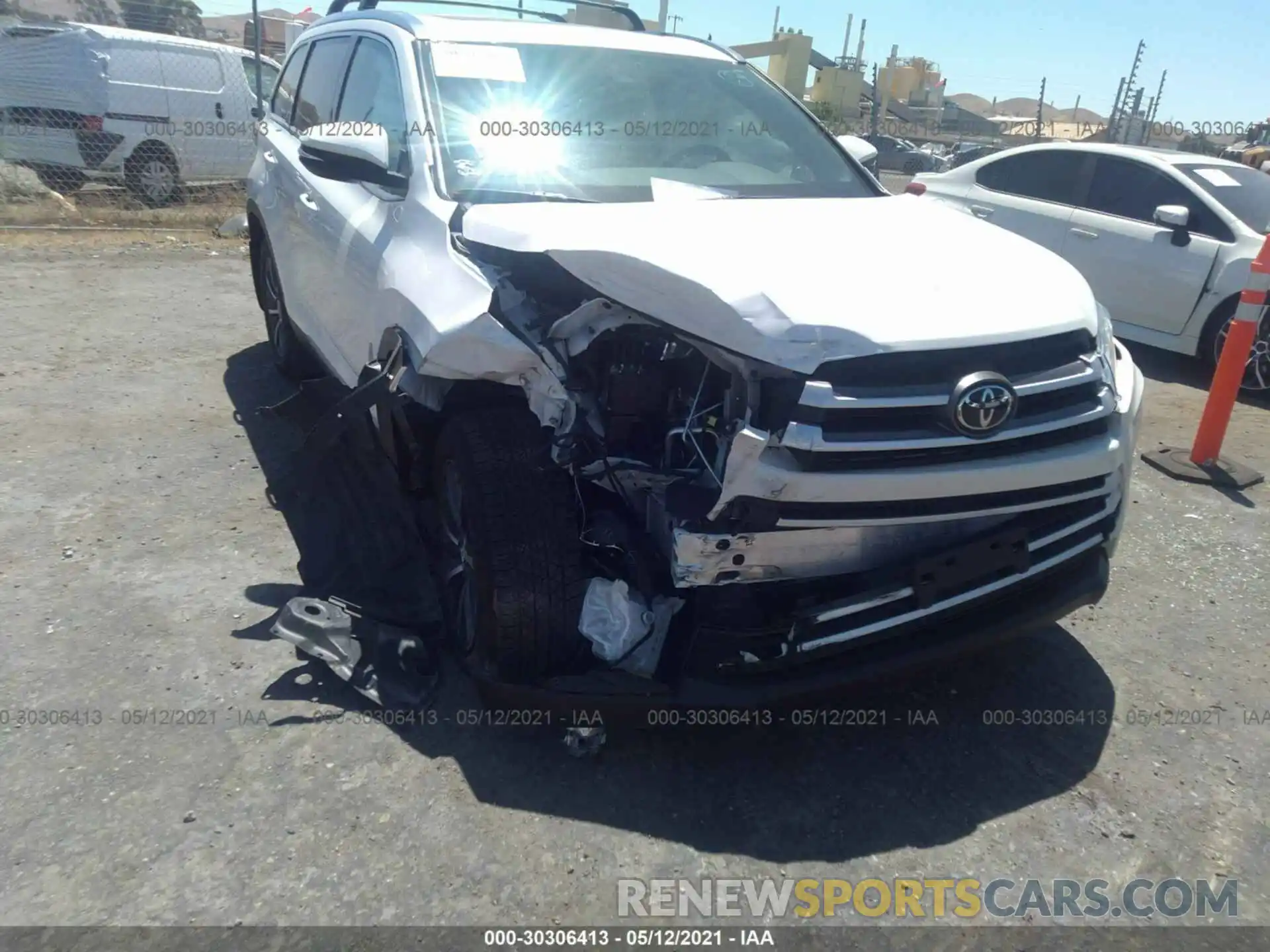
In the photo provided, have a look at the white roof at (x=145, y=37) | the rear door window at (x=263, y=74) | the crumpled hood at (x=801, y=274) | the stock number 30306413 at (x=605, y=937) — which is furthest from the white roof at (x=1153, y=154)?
the white roof at (x=145, y=37)

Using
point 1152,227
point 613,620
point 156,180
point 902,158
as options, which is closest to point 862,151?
point 613,620

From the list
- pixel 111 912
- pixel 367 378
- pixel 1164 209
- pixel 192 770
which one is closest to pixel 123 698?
pixel 192 770

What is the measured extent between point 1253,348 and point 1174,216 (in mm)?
1064

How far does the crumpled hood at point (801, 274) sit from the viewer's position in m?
2.41

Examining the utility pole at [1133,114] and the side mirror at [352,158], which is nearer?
the side mirror at [352,158]

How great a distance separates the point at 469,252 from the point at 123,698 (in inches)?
67.9

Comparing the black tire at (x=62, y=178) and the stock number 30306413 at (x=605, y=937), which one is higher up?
the black tire at (x=62, y=178)

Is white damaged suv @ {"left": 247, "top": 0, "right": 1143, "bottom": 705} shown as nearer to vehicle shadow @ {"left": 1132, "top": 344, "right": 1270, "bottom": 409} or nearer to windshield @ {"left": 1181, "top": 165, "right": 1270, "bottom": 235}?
vehicle shadow @ {"left": 1132, "top": 344, "right": 1270, "bottom": 409}

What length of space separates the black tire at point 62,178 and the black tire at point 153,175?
20.1 inches

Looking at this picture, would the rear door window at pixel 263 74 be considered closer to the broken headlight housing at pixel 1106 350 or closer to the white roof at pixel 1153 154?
the white roof at pixel 1153 154

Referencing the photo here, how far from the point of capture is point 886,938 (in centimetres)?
235

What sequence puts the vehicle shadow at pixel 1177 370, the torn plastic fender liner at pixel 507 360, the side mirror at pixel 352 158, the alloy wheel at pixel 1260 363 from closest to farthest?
the torn plastic fender liner at pixel 507 360, the side mirror at pixel 352 158, the alloy wheel at pixel 1260 363, the vehicle shadow at pixel 1177 370

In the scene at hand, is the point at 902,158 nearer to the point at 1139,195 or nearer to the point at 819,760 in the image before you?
the point at 1139,195

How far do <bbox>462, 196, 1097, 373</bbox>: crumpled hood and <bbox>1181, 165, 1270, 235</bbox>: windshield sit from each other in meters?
4.78
